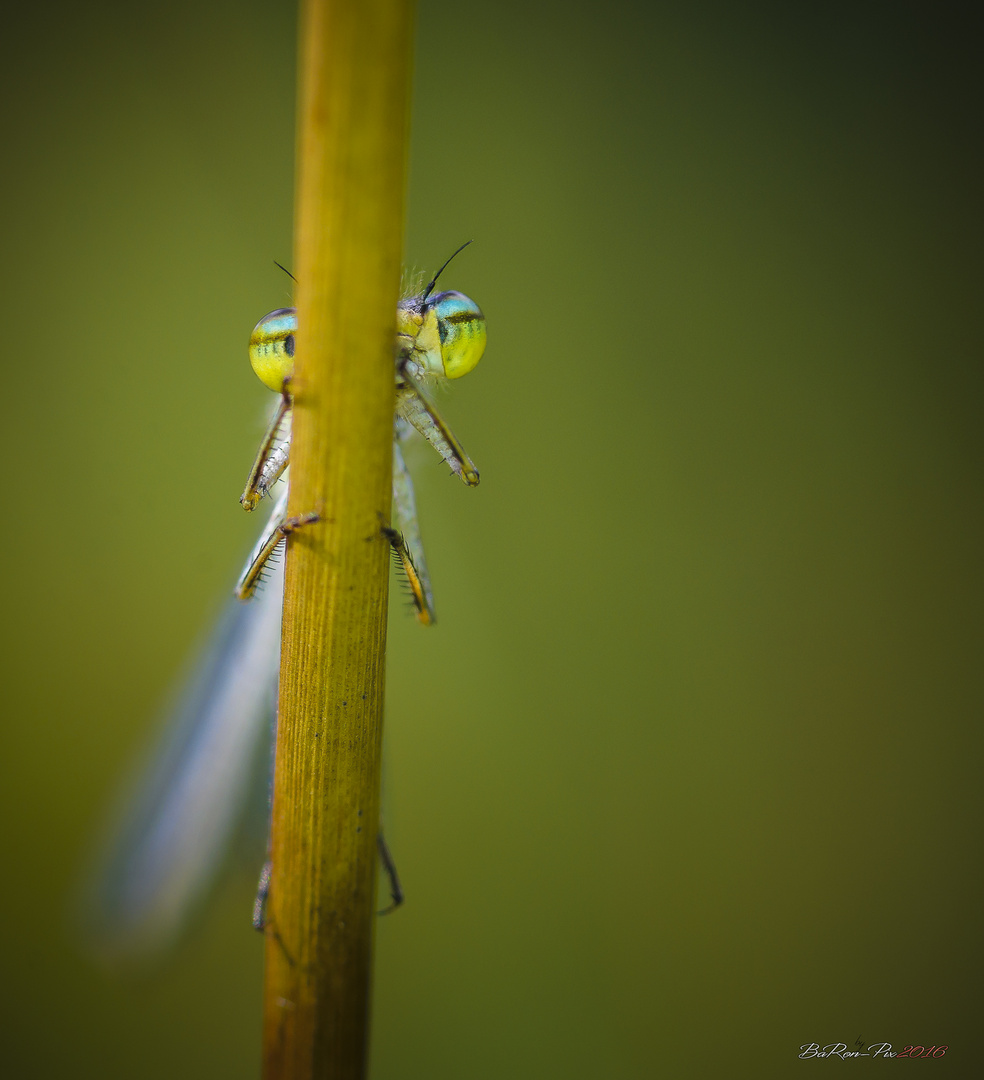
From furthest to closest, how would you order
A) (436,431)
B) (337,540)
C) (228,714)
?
(228,714), (436,431), (337,540)

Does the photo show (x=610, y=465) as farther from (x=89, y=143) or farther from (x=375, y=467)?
(x=89, y=143)

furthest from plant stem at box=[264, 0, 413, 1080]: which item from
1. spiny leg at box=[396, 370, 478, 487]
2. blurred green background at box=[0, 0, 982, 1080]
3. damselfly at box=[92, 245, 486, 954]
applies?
blurred green background at box=[0, 0, 982, 1080]

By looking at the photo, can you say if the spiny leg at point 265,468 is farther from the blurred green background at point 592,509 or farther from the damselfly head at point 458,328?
the blurred green background at point 592,509

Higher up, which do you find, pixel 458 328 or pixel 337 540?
pixel 458 328

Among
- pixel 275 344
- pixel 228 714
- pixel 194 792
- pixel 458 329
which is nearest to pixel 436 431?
pixel 458 329

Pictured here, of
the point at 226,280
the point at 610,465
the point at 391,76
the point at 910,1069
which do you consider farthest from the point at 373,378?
the point at 910,1069

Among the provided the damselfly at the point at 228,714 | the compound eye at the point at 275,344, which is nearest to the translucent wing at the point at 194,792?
A: the damselfly at the point at 228,714

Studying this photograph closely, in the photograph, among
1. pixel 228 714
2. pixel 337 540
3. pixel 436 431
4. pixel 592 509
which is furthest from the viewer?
pixel 592 509

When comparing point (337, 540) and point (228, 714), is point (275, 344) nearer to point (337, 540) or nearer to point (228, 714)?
point (337, 540)
